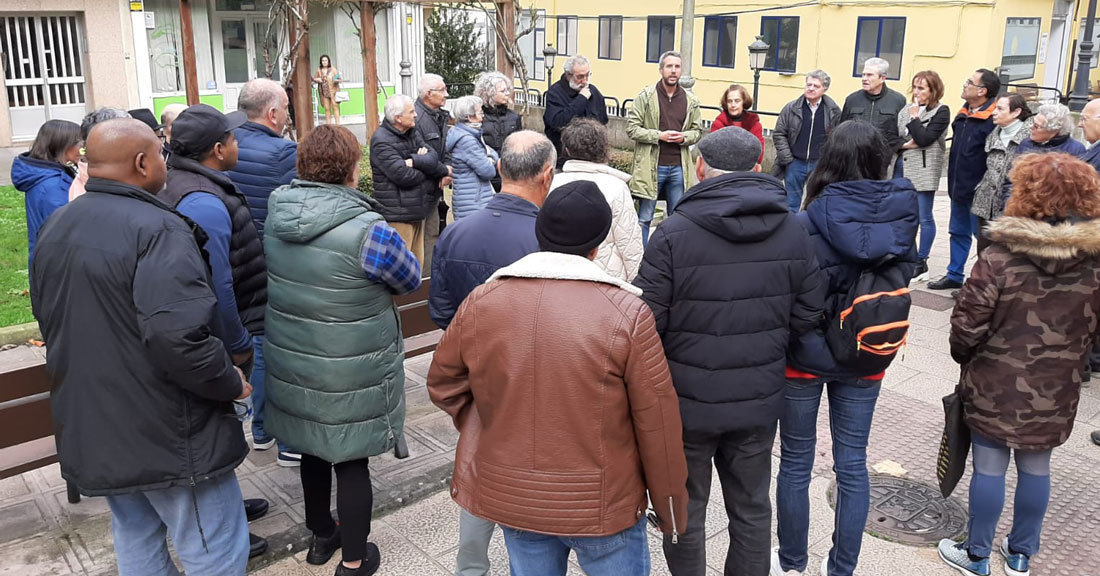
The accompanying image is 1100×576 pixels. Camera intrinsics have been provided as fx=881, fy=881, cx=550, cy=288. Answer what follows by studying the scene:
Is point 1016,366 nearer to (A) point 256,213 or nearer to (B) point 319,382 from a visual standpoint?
(B) point 319,382

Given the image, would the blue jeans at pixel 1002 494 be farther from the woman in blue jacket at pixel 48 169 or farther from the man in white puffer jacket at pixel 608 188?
the woman in blue jacket at pixel 48 169

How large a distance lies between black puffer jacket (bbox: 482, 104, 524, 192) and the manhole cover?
173 inches

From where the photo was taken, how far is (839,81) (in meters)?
22.3

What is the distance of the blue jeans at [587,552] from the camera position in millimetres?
2596

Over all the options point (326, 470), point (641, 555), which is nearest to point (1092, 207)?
point (641, 555)

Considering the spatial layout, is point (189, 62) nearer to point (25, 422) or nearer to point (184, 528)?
point (25, 422)

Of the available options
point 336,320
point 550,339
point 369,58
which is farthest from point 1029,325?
point 369,58

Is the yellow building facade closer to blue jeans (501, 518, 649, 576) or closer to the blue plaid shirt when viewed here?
the blue plaid shirt

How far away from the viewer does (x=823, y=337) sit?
11.0 ft

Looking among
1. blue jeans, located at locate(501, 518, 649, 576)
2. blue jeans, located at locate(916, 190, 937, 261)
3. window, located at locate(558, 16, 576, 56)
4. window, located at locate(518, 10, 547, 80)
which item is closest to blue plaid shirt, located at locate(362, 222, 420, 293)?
blue jeans, located at locate(501, 518, 649, 576)

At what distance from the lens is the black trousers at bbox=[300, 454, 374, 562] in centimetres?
361

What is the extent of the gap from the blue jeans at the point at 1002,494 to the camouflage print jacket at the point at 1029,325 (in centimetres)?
11

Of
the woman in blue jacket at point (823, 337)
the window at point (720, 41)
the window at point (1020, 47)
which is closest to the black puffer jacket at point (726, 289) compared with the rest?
the woman in blue jacket at point (823, 337)

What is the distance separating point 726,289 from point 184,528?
203 cm
